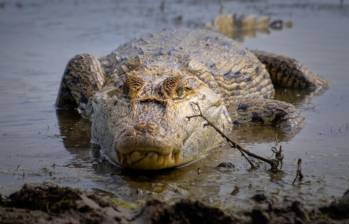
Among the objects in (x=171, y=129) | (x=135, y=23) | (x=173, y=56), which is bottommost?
(x=171, y=129)

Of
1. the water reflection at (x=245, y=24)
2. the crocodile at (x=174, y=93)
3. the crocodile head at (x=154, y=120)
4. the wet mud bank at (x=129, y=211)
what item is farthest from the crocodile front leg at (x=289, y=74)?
the water reflection at (x=245, y=24)

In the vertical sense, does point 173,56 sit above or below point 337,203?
above

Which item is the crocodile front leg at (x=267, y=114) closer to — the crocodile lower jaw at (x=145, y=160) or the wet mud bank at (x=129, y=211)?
the crocodile lower jaw at (x=145, y=160)

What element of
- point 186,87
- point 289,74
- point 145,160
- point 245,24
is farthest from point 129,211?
point 245,24

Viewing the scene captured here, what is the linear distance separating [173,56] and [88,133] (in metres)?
1.25

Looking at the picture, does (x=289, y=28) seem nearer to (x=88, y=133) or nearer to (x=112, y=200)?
(x=88, y=133)

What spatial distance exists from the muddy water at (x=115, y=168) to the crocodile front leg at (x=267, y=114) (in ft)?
0.58

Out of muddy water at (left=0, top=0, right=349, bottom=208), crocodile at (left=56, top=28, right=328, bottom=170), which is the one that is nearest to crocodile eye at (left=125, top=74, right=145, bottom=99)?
crocodile at (left=56, top=28, right=328, bottom=170)

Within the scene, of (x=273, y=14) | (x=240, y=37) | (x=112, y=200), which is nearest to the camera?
(x=112, y=200)

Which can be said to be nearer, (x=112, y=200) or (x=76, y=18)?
(x=112, y=200)

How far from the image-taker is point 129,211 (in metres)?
3.79

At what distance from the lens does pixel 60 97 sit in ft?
24.9

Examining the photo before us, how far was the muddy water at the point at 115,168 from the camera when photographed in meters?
4.49

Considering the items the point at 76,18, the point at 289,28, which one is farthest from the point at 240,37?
the point at 76,18
